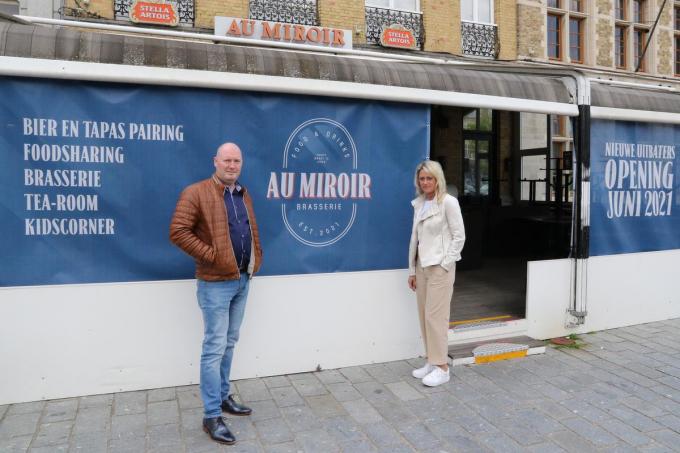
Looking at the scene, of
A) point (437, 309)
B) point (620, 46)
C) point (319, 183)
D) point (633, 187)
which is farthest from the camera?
point (620, 46)

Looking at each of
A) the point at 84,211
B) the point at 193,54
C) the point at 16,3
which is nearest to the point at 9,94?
the point at 84,211

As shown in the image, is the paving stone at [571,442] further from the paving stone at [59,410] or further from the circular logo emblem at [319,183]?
the paving stone at [59,410]

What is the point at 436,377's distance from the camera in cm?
468

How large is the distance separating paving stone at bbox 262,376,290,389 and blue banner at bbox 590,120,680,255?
3.79 meters

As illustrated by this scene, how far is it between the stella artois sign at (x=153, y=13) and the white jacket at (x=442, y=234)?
932 centimetres

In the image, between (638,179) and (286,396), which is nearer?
(286,396)

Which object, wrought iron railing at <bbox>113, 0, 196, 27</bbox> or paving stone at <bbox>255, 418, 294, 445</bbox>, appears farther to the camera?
wrought iron railing at <bbox>113, 0, 196, 27</bbox>

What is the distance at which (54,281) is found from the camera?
422 cm

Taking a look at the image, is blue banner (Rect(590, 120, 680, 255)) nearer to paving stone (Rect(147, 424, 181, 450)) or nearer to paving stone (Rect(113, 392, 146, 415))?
paving stone (Rect(147, 424, 181, 450))

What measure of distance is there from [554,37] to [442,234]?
1429 centimetres

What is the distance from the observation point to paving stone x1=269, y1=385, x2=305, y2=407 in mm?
4289

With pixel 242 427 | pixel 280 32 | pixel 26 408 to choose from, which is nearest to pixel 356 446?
pixel 242 427

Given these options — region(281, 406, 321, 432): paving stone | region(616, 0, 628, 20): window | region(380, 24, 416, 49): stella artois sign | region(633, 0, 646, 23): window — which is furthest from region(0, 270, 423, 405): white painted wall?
region(633, 0, 646, 23): window

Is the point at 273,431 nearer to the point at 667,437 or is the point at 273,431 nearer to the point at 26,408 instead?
the point at 26,408
